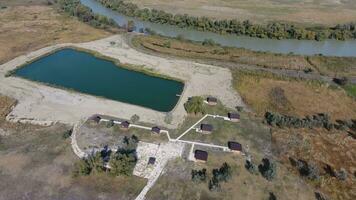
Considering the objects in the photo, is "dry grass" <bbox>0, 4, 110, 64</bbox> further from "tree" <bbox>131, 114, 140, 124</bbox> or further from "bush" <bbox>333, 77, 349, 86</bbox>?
"bush" <bbox>333, 77, 349, 86</bbox>

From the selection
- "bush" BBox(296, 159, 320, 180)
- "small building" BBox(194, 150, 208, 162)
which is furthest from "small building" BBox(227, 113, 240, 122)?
A: "bush" BBox(296, 159, 320, 180)

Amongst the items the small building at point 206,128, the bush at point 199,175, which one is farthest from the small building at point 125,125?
the bush at point 199,175

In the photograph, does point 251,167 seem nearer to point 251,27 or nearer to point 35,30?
point 251,27

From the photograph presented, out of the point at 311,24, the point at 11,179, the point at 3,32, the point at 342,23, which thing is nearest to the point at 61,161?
the point at 11,179

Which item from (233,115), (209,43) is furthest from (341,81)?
(209,43)

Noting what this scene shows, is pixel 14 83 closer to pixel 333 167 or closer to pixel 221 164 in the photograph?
pixel 221 164
